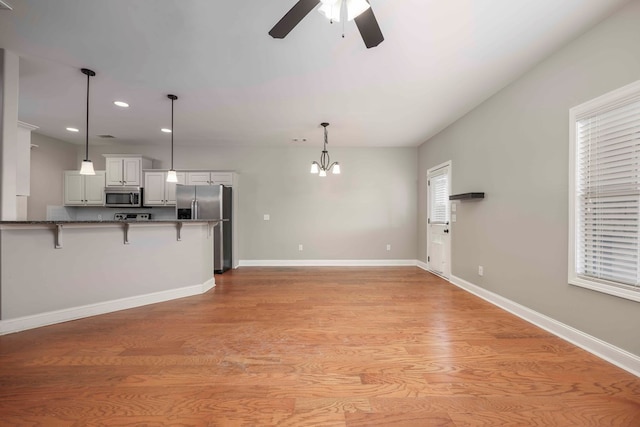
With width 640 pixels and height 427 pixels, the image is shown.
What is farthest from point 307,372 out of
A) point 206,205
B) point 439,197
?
point 439,197

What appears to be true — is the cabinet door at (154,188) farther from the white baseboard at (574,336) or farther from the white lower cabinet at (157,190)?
the white baseboard at (574,336)

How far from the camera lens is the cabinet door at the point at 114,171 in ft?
16.5

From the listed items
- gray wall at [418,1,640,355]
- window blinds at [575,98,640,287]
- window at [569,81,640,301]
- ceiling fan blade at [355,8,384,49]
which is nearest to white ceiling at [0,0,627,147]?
gray wall at [418,1,640,355]

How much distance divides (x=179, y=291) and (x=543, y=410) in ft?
12.3

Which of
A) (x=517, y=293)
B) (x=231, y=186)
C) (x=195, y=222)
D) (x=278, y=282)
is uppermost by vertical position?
(x=231, y=186)

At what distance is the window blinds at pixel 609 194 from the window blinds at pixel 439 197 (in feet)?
7.26

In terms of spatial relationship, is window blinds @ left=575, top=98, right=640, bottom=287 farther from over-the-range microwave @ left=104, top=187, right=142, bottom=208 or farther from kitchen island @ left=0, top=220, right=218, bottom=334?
over-the-range microwave @ left=104, top=187, right=142, bottom=208

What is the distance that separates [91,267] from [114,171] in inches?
125

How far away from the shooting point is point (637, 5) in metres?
1.75

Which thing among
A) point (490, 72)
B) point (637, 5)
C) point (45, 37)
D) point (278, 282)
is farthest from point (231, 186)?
point (637, 5)

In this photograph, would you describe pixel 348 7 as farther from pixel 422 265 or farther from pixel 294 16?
pixel 422 265

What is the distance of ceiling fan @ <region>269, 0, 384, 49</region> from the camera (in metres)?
1.38

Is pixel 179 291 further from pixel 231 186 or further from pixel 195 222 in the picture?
pixel 231 186

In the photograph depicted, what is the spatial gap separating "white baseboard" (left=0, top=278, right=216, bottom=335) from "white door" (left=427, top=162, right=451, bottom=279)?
13.3 ft
